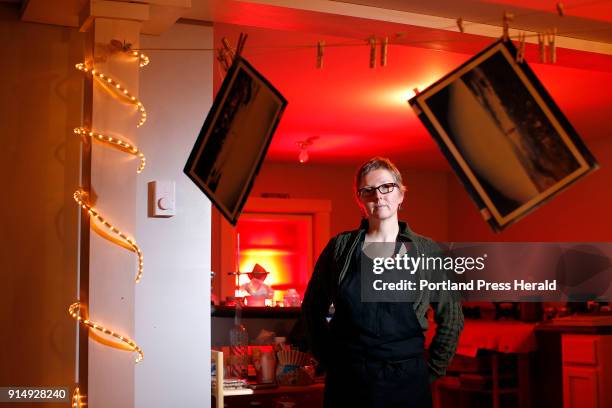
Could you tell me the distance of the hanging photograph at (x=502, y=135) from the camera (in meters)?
1.77

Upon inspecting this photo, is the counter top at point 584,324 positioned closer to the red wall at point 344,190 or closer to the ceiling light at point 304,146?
the ceiling light at point 304,146

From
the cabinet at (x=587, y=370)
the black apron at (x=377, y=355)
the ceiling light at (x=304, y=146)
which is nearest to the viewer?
the black apron at (x=377, y=355)

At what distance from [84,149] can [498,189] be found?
1583mm

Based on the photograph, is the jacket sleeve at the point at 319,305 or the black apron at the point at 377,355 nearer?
the black apron at the point at 377,355

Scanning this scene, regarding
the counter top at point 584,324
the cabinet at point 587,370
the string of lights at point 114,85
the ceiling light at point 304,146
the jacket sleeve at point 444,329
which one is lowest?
the cabinet at point 587,370

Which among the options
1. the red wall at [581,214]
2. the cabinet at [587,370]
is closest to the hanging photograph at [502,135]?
the cabinet at [587,370]

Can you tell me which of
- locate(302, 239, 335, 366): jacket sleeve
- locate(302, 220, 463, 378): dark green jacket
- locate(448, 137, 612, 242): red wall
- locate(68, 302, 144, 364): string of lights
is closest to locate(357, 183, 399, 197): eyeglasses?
locate(302, 220, 463, 378): dark green jacket

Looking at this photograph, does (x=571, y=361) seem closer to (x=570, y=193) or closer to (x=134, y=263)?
(x=570, y=193)

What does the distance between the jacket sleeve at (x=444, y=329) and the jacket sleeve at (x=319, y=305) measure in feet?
1.16

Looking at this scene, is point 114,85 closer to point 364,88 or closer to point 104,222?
point 104,222

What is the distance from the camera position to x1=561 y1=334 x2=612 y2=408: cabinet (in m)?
5.09

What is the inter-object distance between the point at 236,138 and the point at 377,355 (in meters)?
0.80

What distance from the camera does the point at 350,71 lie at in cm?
445

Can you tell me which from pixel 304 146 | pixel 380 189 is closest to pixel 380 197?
pixel 380 189
